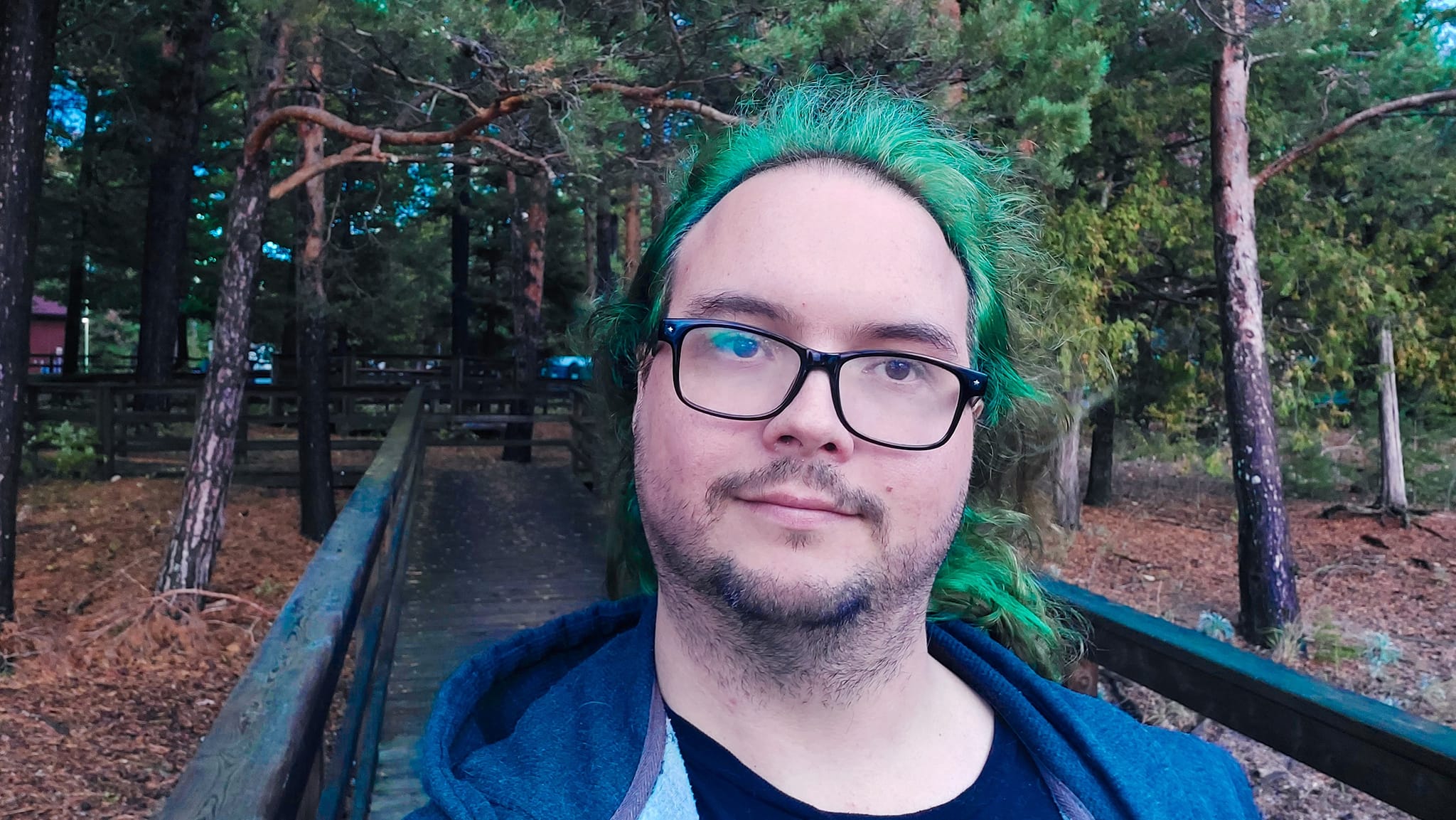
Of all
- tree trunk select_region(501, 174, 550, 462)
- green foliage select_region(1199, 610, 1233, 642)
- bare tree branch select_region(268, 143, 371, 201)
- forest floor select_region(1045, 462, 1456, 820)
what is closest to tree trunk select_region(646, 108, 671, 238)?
bare tree branch select_region(268, 143, 371, 201)

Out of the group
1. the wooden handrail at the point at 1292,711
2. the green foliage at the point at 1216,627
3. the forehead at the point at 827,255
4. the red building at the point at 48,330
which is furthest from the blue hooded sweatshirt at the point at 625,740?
the red building at the point at 48,330

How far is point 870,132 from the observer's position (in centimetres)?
137

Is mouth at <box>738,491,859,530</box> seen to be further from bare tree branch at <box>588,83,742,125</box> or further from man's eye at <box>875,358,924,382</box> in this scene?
bare tree branch at <box>588,83,742,125</box>

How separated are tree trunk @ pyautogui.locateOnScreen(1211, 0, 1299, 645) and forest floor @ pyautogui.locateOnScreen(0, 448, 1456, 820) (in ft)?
1.56

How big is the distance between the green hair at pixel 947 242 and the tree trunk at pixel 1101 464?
43.2 feet

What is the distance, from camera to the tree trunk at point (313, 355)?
9516 mm

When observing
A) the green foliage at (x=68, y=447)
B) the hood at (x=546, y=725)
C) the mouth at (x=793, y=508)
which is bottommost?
the green foliage at (x=68, y=447)

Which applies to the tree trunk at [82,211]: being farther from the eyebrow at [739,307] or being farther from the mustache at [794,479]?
the mustache at [794,479]

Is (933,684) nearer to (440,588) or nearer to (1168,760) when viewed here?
(1168,760)

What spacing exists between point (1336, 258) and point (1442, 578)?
3962mm

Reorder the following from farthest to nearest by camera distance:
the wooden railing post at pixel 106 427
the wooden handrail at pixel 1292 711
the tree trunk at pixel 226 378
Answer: the wooden railing post at pixel 106 427, the tree trunk at pixel 226 378, the wooden handrail at pixel 1292 711

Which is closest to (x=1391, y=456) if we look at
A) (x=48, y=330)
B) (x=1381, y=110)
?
(x=1381, y=110)

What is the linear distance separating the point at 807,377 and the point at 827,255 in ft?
0.53

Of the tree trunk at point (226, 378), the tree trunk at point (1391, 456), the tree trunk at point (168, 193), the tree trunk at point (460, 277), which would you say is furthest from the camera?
the tree trunk at point (460, 277)
